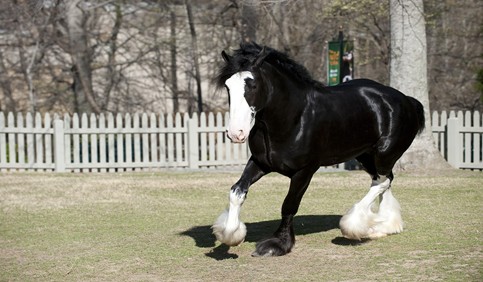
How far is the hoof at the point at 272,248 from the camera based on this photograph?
26.6 ft

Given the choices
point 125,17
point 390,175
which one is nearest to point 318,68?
point 125,17

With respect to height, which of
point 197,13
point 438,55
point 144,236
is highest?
point 197,13

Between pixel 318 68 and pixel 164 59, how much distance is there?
5.43m

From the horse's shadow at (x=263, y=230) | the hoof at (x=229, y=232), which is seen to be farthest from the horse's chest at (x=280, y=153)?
the horse's shadow at (x=263, y=230)

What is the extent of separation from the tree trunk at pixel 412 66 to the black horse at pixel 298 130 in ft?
23.9

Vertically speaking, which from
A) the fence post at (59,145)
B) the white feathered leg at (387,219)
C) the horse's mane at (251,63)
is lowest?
the white feathered leg at (387,219)

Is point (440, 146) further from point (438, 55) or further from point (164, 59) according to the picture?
point (164, 59)

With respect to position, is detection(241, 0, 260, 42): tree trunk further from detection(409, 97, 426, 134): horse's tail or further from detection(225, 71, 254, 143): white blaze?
detection(225, 71, 254, 143): white blaze

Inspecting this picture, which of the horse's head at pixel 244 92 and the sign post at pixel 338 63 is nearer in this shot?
the horse's head at pixel 244 92

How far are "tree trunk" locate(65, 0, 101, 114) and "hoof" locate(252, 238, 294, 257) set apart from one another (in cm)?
1665

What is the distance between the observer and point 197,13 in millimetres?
26766

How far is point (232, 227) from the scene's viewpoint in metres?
7.78

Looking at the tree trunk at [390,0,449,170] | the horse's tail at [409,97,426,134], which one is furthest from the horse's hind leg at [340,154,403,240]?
the tree trunk at [390,0,449,170]

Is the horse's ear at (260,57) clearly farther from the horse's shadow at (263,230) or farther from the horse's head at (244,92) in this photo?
the horse's shadow at (263,230)
